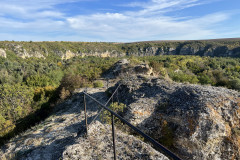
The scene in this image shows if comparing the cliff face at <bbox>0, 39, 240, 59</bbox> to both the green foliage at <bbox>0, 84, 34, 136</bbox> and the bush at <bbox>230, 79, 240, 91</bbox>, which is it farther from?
the bush at <bbox>230, 79, 240, 91</bbox>

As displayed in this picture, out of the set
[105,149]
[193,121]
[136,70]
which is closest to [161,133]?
[193,121]

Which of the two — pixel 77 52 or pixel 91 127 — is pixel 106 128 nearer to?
pixel 91 127

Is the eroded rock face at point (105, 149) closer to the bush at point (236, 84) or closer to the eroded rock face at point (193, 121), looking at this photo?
the eroded rock face at point (193, 121)

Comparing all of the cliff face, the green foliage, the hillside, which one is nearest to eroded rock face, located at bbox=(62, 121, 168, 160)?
the hillside

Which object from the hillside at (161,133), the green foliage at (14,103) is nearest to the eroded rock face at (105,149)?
the hillside at (161,133)

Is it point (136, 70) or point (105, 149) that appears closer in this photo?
point (105, 149)

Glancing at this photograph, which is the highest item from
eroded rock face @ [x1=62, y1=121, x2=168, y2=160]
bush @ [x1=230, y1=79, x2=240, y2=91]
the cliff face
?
the cliff face

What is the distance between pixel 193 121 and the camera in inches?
276

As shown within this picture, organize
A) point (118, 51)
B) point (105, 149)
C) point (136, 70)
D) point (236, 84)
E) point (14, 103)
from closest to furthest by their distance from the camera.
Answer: point (105, 149), point (14, 103), point (236, 84), point (136, 70), point (118, 51)

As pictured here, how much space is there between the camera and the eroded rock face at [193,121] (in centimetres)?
647

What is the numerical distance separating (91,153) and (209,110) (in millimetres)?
6340

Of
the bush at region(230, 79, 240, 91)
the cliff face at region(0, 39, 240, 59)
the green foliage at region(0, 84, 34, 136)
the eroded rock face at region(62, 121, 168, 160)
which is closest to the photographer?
the eroded rock face at region(62, 121, 168, 160)

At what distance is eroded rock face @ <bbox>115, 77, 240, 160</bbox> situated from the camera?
647 cm

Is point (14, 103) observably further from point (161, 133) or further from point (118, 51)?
point (118, 51)
